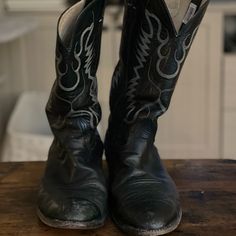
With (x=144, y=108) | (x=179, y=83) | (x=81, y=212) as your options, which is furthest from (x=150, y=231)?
(x=179, y=83)

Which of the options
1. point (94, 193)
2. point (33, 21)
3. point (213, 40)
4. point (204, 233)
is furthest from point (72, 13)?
point (213, 40)

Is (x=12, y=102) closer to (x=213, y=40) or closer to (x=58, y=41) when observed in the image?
(x=213, y=40)

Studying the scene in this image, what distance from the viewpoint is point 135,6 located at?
804 mm

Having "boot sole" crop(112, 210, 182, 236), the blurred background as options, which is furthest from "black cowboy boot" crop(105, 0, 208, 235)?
the blurred background

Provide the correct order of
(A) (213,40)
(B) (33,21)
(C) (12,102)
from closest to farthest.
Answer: (B) (33,21) → (A) (213,40) → (C) (12,102)

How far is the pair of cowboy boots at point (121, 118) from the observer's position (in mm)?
755

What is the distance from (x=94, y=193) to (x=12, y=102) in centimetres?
127

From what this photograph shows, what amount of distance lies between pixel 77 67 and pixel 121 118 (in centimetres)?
13

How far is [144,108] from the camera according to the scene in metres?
0.84

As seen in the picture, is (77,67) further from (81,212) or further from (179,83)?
(179,83)

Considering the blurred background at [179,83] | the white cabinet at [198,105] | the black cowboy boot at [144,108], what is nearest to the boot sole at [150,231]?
the black cowboy boot at [144,108]

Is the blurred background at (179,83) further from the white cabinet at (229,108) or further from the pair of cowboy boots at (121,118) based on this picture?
the pair of cowboy boots at (121,118)

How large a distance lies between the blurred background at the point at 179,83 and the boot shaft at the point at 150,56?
37.9 inches

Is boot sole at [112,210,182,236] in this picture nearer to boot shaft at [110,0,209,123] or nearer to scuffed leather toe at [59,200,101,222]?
scuffed leather toe at [59,200,101,222]
